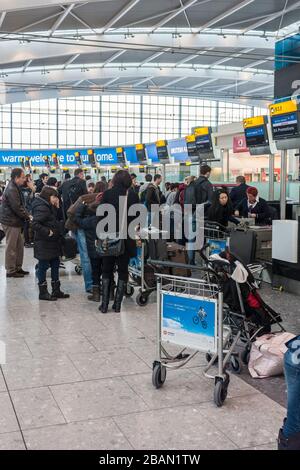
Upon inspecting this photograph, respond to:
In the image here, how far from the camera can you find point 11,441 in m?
3.10

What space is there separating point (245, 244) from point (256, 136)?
219 cm

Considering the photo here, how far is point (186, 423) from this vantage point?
3369 mm

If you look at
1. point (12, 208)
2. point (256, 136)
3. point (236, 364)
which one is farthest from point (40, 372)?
point (256, 136)

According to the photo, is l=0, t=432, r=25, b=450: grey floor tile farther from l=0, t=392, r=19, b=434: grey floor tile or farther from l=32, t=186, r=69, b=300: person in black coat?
l=32, t=186, r=69, b=300: person in black coat

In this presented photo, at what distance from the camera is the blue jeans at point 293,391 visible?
249 centimetres

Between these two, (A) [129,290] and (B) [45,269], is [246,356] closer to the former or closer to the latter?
(A) [129,290]

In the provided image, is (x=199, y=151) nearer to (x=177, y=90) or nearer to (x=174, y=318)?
(x=174, y=318)

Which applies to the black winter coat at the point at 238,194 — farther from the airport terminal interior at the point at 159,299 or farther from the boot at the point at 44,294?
the boot at the point at 44,294

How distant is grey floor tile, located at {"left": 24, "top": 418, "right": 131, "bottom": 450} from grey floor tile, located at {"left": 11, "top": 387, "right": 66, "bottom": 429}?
0.34ft

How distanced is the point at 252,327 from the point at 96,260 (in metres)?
2.86

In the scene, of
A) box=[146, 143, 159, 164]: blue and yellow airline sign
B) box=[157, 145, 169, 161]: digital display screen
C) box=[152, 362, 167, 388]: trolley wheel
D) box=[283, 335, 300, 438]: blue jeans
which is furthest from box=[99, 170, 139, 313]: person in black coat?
box=[146, 143, 159, 164]: blue and yellow airline sign

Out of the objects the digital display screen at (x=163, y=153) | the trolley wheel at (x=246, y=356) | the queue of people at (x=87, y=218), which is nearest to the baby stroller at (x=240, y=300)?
the trolley wheel at (x=246, y=356)

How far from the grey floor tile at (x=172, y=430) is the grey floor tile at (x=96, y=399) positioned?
143mm

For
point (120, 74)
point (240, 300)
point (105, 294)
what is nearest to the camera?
point (240, 300)
